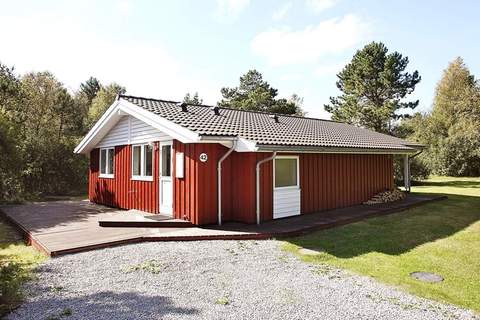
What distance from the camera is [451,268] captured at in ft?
18.0

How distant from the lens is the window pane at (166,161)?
365 inches

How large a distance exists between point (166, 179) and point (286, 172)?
350 cm

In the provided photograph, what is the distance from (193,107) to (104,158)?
4.72m

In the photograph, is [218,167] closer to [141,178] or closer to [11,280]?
[141,178]

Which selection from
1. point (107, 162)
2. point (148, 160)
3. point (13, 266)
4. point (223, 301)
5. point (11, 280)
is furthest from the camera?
point (107, 162)

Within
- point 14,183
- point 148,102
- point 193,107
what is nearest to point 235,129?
point 193,107

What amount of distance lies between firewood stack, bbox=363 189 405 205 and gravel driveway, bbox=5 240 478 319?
7.37 meters

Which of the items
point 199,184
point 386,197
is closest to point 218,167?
point 199,184

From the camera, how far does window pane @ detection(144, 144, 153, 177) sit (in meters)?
10.1

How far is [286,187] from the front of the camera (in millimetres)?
9141

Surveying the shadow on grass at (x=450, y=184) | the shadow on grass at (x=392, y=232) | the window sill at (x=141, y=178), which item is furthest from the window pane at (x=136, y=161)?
the shadow on grass at (x=450, y=184)

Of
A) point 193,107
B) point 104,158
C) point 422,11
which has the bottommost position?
point 104,158

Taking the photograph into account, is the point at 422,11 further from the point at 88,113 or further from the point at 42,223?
the point at 88,113

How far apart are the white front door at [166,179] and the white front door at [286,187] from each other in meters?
2.97
